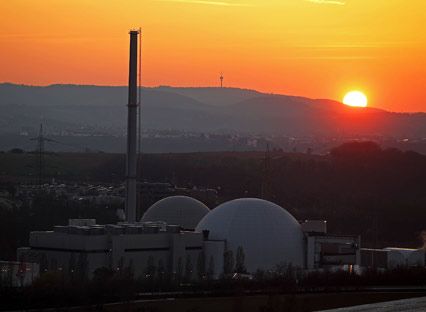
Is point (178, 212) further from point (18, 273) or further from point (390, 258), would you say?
point (18, 273)

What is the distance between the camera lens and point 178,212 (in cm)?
8550

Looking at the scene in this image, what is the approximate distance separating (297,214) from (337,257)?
120 feet

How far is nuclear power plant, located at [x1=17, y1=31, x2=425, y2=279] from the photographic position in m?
67.9

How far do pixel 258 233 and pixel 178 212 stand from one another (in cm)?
1225

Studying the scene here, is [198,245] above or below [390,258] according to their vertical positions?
above

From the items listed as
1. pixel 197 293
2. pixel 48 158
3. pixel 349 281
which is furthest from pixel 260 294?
pixel 48 158

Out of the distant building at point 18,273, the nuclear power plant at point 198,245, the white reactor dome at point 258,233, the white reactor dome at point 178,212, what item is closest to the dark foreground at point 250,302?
the distant building at point 18,273

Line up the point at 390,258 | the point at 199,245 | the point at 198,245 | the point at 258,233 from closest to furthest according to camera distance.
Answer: the point at 198,245, the point at 199,245, the point at 258,233, the point at 390,258

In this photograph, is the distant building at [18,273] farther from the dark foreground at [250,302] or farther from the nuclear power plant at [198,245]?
the dark foreground at [250,302]

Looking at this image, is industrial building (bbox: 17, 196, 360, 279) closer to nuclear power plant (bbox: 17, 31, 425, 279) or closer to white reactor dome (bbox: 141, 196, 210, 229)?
nuclear power plant (bbox: 17, 31, 425, 279)

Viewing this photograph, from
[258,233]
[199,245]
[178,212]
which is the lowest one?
[199,245]

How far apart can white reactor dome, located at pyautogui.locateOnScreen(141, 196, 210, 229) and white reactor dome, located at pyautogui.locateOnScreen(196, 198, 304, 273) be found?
8.48 metres

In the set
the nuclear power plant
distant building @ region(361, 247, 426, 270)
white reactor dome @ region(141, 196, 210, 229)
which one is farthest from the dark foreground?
white reactor dome @ region(141, 196, 210, 229)

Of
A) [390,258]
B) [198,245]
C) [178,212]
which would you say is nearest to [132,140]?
[178,212]
